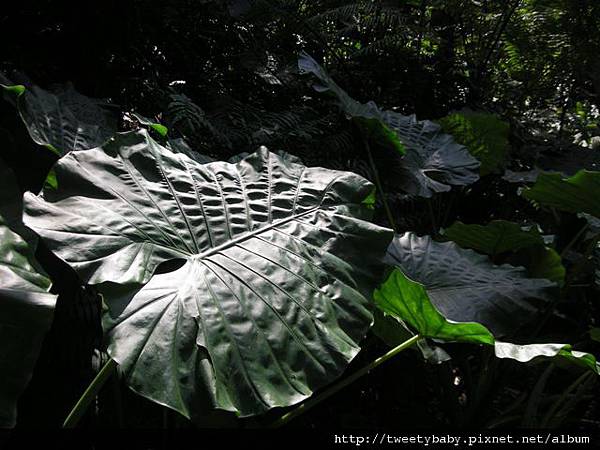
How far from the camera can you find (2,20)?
1944 millimetres

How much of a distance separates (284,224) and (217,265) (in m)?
0.21

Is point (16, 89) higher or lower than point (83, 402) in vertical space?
higher

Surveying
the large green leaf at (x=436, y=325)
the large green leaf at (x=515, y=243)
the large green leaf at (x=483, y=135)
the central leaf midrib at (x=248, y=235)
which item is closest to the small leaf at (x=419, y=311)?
the large green leaf at (x=436, y=325)

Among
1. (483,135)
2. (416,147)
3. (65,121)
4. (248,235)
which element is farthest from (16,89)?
(483,135)

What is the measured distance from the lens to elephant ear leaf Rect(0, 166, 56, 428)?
1.90 feet

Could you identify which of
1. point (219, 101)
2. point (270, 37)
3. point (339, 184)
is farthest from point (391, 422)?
point (270, 37)

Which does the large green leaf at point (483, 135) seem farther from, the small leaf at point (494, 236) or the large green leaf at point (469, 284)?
the large green leaf at point (469, 284)

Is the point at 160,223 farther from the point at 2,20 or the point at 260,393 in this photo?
the point at 2,20

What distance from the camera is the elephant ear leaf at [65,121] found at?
4.22 feet

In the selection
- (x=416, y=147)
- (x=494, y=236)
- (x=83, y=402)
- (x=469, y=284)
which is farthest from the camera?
(x=416, y=147)

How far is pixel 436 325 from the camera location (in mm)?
991

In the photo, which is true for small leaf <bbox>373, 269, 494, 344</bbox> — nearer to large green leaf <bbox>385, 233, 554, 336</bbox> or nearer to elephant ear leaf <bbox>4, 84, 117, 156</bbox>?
large green leaf <bbox>385, 233, 554, 336</bbox>

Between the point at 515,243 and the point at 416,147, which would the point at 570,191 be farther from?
the point at 416,147

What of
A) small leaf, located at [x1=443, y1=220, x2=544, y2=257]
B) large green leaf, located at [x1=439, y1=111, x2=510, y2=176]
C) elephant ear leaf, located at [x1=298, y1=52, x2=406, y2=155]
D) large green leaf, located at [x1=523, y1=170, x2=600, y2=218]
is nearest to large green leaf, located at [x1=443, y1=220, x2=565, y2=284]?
small leaf, located at [x1=443, y1=220, x2=544, y2=257]
